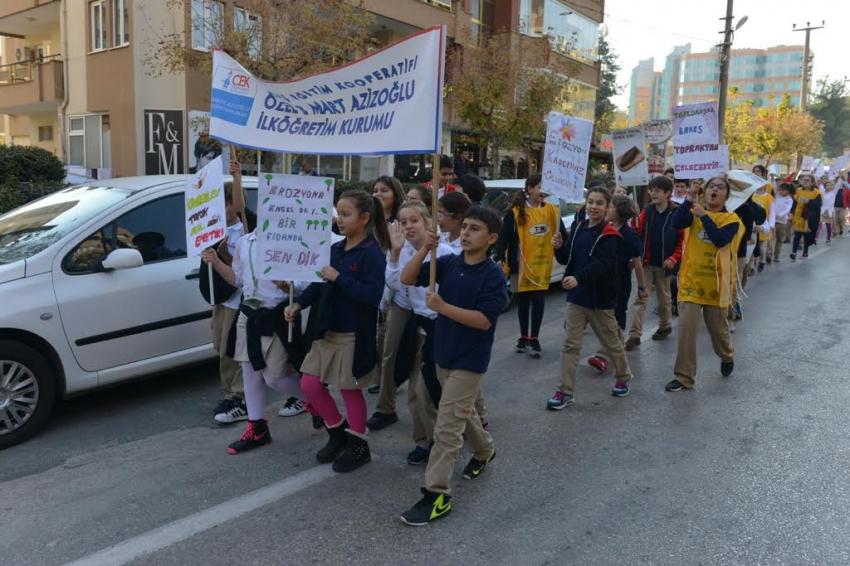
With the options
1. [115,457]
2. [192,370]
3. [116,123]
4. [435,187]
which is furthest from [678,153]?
[116,123]

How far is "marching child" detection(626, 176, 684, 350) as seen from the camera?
720 centimetres

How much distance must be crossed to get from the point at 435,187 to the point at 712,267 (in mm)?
3234

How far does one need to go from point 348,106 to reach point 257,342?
1.51m

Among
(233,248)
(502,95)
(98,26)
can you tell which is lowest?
(233,248)

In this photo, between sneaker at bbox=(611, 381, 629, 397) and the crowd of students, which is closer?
the crowd of students

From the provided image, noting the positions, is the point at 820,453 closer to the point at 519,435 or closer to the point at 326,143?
the point at 519,435

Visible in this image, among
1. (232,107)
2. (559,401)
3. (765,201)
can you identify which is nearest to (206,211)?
(232,107)

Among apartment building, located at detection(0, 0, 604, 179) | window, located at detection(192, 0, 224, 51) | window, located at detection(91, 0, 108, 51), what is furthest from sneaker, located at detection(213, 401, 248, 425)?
window, located at detection(91, 0, 108, 51)

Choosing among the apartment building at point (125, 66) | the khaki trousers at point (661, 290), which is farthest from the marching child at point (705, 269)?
the apartment building at point (125, 66)

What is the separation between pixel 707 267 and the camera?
5.85 metres

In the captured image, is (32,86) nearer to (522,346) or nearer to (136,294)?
(136,294)

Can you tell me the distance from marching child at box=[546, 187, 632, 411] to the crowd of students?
1 cm

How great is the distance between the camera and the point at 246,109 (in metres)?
4.33

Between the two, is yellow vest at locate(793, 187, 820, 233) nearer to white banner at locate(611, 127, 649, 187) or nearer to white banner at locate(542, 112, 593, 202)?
white banner at locate(611, 127, 649, 187)
